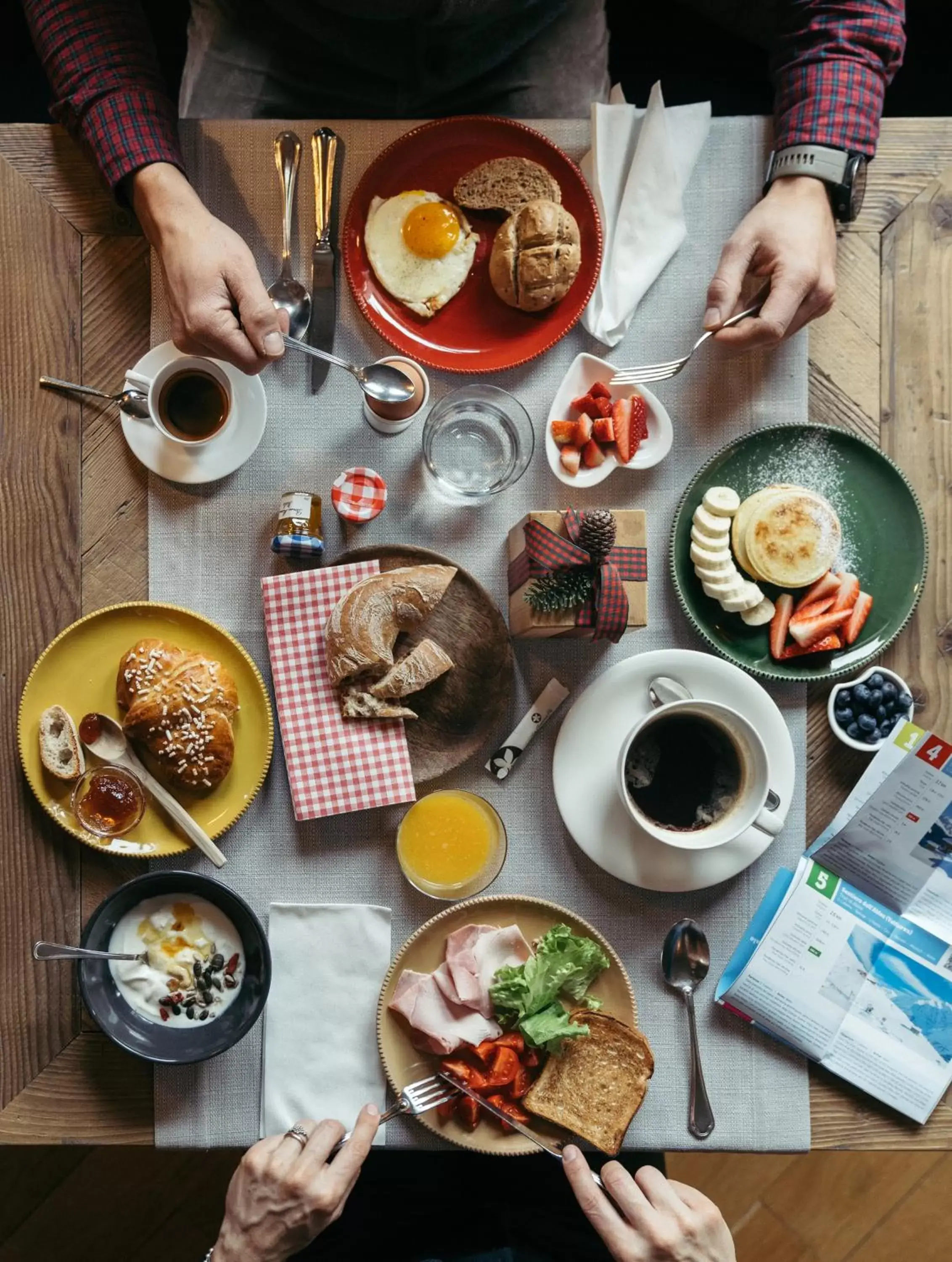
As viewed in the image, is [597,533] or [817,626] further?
[817,626]

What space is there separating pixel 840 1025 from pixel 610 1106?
0.43m

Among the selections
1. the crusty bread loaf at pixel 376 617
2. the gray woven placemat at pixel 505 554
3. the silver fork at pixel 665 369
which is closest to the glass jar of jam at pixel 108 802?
the gray woven placemat at pixel 505 554

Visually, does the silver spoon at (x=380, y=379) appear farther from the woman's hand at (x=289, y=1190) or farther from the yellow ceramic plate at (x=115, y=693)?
the woman's hand at (x=289, y=1190)

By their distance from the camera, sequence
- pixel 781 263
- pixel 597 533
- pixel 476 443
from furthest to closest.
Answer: pixel 476 443 < pixel 781 263 < pixel 597 533

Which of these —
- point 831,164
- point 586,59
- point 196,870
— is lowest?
point 196,870

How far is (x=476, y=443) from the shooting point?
170 cm

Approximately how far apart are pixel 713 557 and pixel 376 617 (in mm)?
591

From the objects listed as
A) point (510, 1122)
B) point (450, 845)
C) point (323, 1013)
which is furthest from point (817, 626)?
point (323, 1013)

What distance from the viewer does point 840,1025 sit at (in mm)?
1661

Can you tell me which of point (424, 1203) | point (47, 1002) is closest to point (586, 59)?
point (47, 1002)

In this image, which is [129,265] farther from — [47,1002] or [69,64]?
[47,1002]

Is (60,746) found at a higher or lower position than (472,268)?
lower

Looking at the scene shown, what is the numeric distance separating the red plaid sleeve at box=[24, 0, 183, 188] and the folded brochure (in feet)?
5.38

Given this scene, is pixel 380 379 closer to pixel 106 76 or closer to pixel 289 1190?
pixel 106 76
